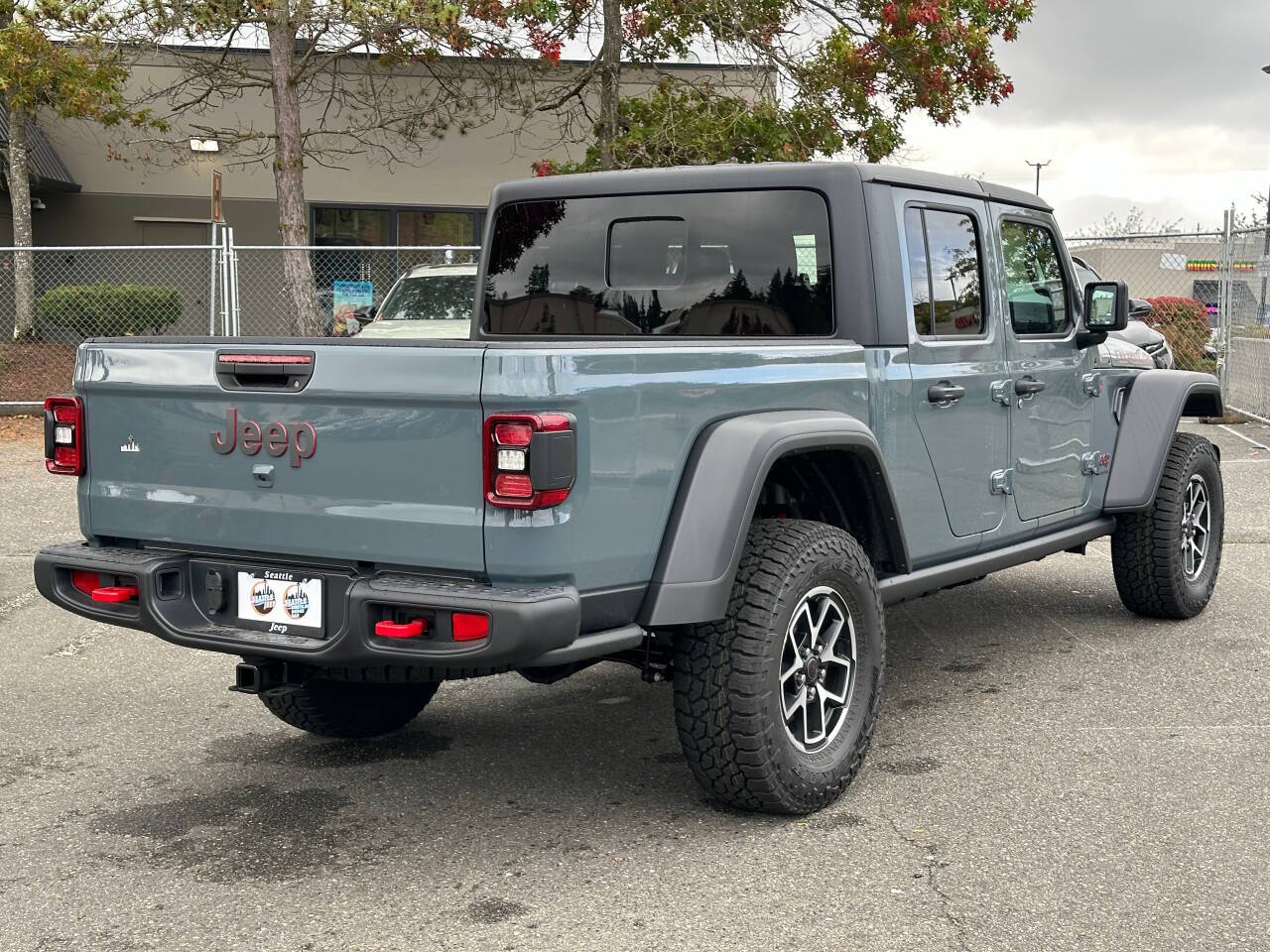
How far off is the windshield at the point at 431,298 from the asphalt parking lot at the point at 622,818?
22.6 feet

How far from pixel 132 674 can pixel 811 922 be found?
141 inches

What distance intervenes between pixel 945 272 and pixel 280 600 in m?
2.62

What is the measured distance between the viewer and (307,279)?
16.4m

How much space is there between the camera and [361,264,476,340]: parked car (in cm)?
1267

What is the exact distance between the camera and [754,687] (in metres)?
3.88

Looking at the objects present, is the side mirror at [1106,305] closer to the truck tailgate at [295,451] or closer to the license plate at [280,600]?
the truck tailgate at [295,451]

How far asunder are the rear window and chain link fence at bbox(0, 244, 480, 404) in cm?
821

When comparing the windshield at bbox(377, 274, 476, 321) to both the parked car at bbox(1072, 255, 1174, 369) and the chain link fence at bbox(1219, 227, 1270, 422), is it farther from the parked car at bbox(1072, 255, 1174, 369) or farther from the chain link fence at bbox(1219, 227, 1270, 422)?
the chain link fence at bbox(1219, 227, 1270, 422)

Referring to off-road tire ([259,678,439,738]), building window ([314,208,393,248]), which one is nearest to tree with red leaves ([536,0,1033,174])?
building window ([314,208,393,248])

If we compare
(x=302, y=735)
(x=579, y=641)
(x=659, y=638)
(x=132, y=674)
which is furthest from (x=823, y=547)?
(x=132, y=674)

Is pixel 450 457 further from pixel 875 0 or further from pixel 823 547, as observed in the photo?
pixel 875 0

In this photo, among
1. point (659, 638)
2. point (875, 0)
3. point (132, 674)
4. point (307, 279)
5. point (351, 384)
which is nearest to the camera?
point (351, 384)

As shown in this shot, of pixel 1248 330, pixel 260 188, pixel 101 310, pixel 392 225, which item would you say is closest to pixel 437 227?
pixel 392 225

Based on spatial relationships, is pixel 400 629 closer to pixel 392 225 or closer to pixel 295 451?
pixel 295 451
